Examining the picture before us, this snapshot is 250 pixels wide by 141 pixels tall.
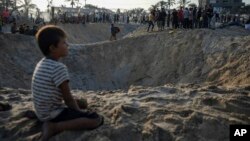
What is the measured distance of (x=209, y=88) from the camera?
7.62 meters

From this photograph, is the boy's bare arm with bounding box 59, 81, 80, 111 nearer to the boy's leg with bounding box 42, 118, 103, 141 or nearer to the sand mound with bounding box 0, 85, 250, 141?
the boy's leg with bounding box 42, 118, 103, 141

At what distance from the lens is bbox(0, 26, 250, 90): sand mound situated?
15.3 m

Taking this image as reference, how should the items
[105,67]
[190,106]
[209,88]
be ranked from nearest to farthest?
1. [190,106]
2. [209,88]
3. [105,67]

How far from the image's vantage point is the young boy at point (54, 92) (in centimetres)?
486

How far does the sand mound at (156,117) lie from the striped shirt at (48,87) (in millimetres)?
347

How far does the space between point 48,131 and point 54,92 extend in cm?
53

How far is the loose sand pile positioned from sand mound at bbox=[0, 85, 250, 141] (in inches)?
0.5

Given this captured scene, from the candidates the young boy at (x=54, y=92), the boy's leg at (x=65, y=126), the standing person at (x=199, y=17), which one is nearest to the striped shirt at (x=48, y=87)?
the young boy at (x=54, y=92)

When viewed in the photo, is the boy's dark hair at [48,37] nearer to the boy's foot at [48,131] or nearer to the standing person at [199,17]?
the boy's foot at [48,131]

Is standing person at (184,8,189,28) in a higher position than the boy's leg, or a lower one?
higher

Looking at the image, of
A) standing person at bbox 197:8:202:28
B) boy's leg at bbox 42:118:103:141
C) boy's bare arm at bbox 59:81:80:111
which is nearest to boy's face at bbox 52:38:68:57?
boy's bare arm at bbox 59:81:80:111

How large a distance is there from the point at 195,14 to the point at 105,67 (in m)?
5.49

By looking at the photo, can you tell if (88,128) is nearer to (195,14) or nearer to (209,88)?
(209,88)

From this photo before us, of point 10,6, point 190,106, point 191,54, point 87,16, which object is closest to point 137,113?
point 190,106
